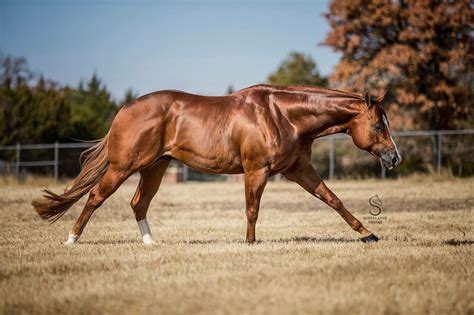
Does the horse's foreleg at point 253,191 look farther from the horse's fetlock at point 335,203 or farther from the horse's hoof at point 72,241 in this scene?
the horse's hoof at point 72,241

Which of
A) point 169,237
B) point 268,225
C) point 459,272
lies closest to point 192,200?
point 268,225

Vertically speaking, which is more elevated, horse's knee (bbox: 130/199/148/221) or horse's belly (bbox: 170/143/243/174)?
horse's belly (bbox: 170/143/243/174)

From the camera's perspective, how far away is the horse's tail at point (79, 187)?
313 inches

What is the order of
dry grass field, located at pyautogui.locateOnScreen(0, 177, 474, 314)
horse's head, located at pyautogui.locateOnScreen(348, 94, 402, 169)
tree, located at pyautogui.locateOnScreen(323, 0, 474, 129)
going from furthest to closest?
tree, located at pyautogui.locateOnScreen(323, 0, 474, 129)
horse's head, located at pyautogui.locateOnScreen(348, 94, 402, 169)
dry grass field, located at pyautogui.locateOnScreen(0, 177, 474, 314)

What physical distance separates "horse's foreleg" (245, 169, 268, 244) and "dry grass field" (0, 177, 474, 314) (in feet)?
1.17

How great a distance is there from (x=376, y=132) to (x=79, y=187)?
416 centimetres

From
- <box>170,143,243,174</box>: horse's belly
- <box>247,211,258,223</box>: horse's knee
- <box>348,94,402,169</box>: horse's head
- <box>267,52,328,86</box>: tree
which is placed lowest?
<box>247,211,258,223</box>: horse's knee

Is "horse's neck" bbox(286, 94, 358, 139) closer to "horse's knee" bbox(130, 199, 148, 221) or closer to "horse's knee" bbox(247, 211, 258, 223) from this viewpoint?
"horse's knee" bbox(247, 211, 258, 223)

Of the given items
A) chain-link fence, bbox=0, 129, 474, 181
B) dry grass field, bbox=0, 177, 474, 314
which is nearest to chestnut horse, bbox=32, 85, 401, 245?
dry grass field, bbox=0, 177, 474, 314

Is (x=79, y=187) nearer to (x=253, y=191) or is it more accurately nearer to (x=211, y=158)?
(x=211, y=158)

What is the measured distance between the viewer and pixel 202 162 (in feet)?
25.4

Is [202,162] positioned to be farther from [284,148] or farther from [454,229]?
[454,229]

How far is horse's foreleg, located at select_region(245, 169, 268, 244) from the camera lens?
7461 millimetres

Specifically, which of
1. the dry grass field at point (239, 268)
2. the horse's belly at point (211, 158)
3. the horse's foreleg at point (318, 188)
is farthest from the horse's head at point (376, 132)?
the horse's belly at point (211, 158)
